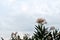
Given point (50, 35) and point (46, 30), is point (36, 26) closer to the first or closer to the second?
point (46, 30)

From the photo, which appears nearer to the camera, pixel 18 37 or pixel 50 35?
pixel 50 35

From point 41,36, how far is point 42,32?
557mm

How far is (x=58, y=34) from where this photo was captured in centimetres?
4081

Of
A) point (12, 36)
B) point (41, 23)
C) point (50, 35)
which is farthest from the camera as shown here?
point (12, 36)

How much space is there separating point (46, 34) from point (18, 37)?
12.9 metres

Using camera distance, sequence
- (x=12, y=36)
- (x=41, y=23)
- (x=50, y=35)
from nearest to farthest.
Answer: (x=41, y=23) < (x=50, y=35) < (x=12, y=36)

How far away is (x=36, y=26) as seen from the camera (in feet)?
117

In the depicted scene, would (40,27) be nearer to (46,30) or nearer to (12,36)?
(46,30)

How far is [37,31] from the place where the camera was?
3534 cm

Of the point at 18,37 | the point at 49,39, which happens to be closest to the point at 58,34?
the point at 49,39

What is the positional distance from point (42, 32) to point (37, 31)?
70 cm

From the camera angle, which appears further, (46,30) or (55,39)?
(55,39)

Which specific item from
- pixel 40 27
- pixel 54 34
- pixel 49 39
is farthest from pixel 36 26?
pixel 54 34

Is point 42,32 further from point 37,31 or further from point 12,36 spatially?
point 12,36
